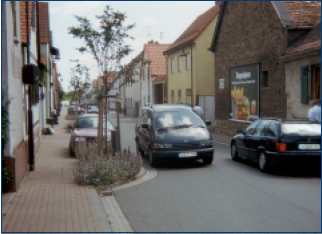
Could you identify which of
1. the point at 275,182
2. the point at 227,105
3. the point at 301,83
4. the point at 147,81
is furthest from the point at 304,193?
the point at 147,81

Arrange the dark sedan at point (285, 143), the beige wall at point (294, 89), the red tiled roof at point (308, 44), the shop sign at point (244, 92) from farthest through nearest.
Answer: the shop sign at point (244, 92) < the beige wall at point (294, 89) < the red tiled roof at point (308, 44) < the dark sedan at point (285, 143)

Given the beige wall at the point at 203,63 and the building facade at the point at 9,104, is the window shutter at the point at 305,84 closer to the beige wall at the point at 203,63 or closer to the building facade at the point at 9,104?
the building facade at the point at 9,104

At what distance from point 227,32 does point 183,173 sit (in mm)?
16237

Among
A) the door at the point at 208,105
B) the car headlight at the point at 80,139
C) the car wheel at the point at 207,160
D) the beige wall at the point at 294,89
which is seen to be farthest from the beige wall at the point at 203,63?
the car wheel at the point at 207,160

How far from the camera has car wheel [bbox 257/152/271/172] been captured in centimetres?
1213

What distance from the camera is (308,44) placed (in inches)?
734

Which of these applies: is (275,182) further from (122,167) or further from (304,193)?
(122,167)

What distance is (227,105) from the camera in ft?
91.2

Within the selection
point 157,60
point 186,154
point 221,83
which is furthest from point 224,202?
point 157,60

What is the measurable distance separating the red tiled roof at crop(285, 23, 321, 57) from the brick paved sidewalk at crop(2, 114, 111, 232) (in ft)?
32.7

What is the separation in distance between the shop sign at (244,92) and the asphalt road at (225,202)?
1104 centimetres

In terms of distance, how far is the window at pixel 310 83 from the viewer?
58.7 ft

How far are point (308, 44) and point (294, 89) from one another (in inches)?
74.3

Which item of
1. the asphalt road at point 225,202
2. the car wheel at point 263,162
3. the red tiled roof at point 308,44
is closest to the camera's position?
the asphalt road at point 225,202
